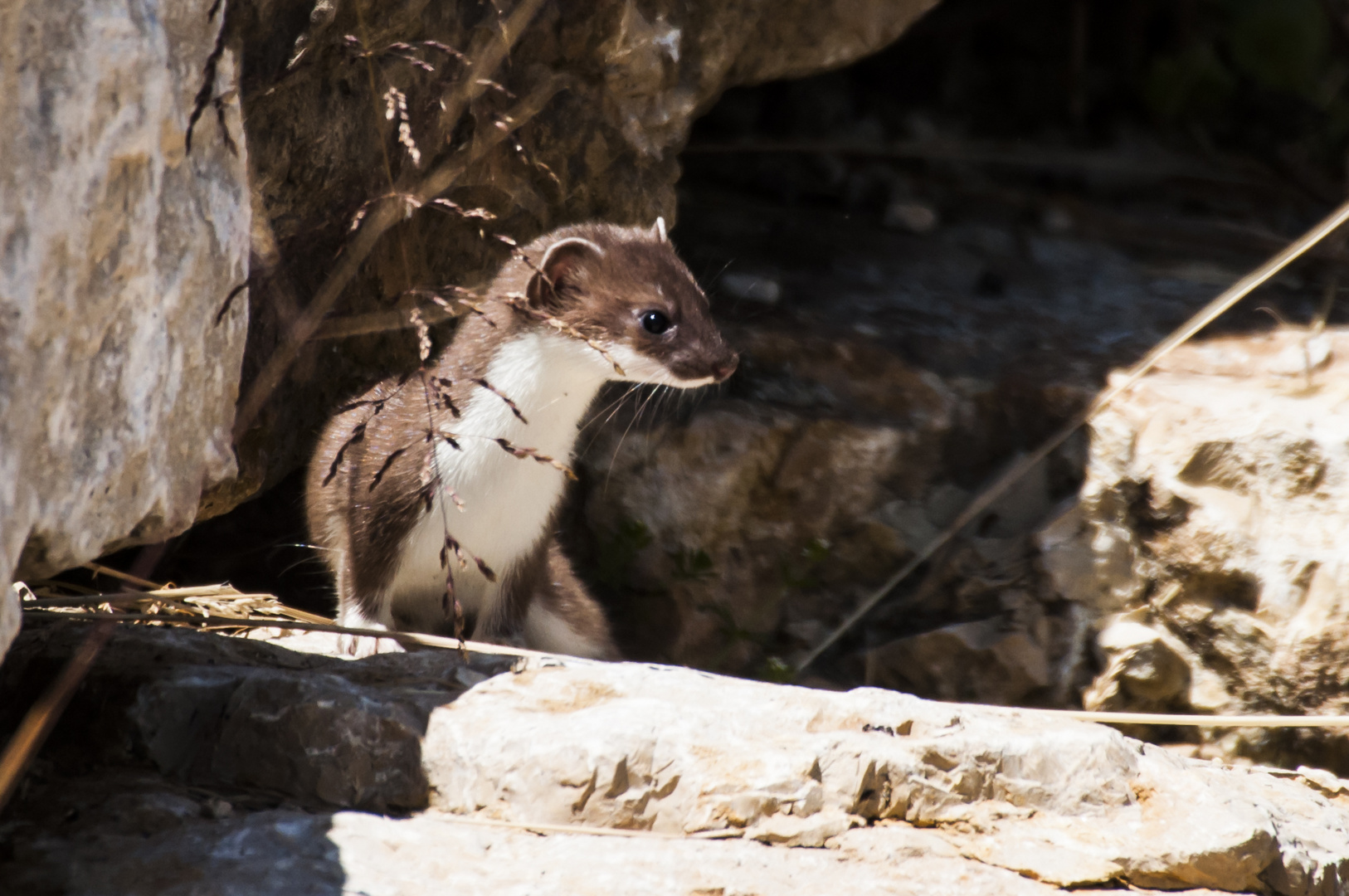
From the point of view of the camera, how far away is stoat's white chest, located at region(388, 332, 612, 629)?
2746 millimetres

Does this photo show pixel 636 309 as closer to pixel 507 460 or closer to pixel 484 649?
pixel 507 460

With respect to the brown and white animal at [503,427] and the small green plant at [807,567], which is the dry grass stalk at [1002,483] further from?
the brown and white animal at [503,427]

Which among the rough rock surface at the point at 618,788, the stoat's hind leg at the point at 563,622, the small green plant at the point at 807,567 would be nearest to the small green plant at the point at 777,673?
the small green plant at the point at 807,567

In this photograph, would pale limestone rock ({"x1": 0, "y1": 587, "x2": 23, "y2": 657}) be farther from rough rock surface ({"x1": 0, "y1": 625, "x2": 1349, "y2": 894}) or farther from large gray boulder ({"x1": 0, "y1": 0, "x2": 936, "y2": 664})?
rough rock surface ({"x1": 0, "y1": 625, "x2": 1349, "y2": 894})

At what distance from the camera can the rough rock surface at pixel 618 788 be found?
1723 mm

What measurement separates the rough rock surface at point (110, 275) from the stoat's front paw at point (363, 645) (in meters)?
0.74

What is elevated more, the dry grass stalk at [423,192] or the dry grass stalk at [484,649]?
the dry grass stalk at [423,192]

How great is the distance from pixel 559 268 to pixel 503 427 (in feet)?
1.24

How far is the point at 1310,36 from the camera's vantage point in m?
4.75

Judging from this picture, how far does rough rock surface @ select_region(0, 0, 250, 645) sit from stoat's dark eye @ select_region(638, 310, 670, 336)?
118 cm

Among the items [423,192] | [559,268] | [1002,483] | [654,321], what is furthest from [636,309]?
[1002,483]

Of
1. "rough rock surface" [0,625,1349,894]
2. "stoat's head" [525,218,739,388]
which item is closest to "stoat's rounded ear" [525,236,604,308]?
"stoat's head" [525,218,739,388]

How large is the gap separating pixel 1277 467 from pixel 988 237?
5.22 feet

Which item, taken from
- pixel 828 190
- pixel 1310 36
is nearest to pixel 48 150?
pixel 828 190
